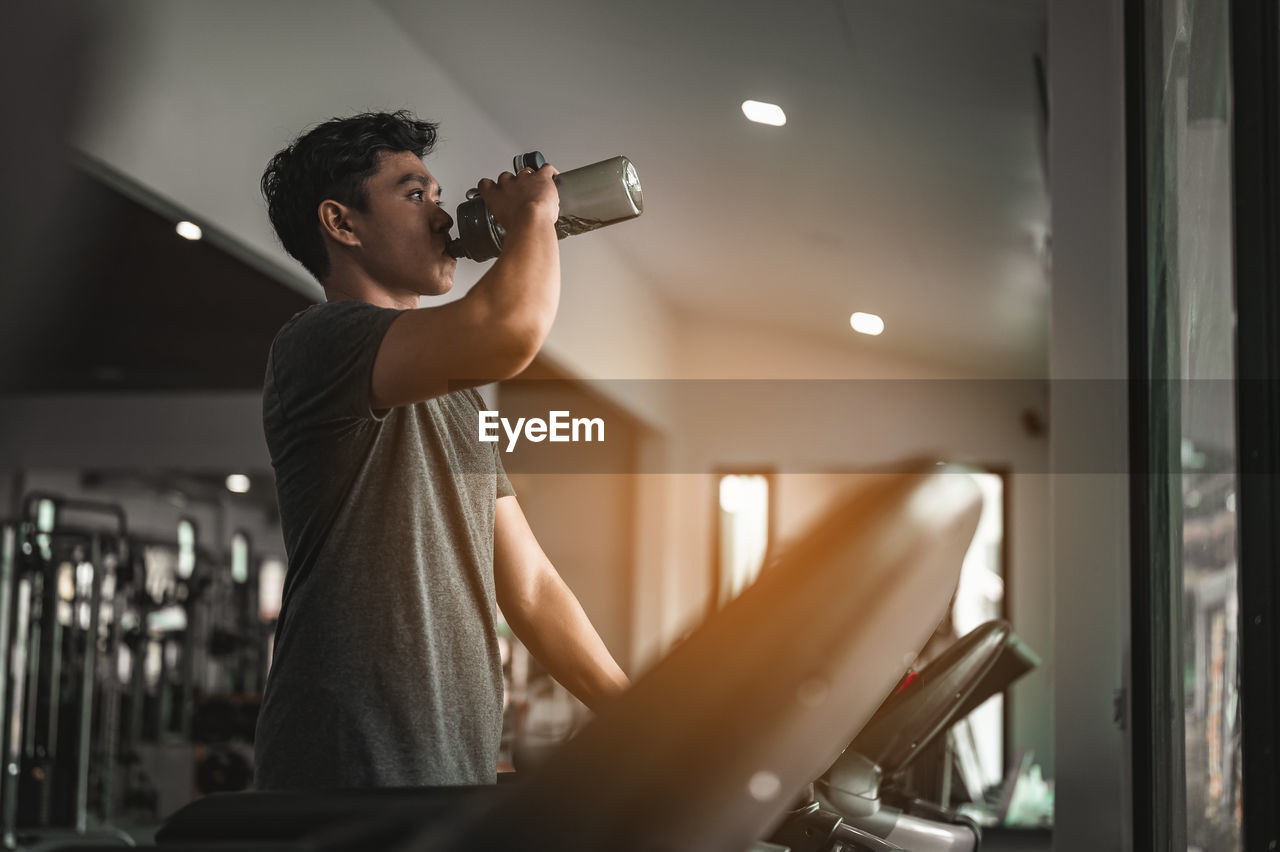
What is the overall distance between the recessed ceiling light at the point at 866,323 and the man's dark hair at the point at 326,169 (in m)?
4.46

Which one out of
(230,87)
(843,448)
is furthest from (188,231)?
(843,448)

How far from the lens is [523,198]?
100 centimetres

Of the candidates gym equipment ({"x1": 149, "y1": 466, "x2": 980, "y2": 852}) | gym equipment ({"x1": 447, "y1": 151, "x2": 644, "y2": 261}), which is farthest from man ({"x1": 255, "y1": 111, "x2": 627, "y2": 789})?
gym equipment ({"x1": 149, "y1": 466, "x2": 980, "y2": 852})

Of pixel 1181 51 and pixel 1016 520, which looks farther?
pixel 1016 520

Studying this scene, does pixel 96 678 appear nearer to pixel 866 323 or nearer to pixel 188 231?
pixel 188 231

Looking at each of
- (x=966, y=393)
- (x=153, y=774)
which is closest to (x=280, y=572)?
(x=153, y=774)

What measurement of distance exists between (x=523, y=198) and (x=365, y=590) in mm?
362

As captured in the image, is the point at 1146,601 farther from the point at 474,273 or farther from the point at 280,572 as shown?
the point at 280,572

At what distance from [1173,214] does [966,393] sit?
235 inches

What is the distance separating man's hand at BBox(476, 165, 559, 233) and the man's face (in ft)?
0.39

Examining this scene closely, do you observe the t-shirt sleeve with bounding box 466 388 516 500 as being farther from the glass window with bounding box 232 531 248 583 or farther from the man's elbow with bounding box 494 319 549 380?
the glass window with bounding box 232 531 248 583

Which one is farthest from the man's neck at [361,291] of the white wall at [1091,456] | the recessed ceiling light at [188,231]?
the recessed ceiling light at [188,231]

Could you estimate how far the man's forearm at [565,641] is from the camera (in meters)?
1.15

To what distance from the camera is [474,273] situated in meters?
1.89
